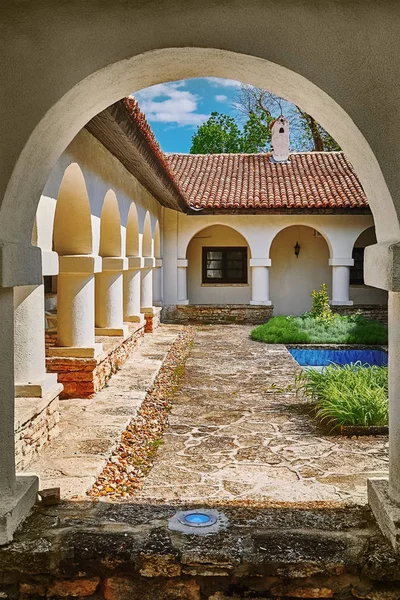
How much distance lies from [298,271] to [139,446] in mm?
14262

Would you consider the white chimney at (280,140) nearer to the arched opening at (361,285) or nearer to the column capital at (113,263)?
the arched opening at (361,285)

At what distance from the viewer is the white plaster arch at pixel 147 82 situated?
3100mm

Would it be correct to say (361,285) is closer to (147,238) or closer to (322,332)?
(322,332)

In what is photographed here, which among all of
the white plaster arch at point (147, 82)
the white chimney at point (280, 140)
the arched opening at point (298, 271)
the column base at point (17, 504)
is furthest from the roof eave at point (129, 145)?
the white chimney at point (280, 140)

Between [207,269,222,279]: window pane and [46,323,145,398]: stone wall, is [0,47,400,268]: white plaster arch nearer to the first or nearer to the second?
[46,323,145,398]: stone wall

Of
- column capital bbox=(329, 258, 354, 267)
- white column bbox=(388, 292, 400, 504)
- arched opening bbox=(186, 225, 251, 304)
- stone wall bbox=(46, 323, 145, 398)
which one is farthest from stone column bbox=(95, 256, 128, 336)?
arched opening bbox=(186, 225, 251, 304)

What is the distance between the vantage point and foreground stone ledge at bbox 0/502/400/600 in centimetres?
291

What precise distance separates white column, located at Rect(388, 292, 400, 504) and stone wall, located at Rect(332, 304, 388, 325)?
46.2 ft

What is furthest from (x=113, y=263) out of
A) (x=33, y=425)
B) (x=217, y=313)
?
(x=217, y=313)

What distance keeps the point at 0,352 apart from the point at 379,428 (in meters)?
4.70

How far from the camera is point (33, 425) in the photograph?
525 cm

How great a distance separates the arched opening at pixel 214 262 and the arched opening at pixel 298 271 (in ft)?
3.41

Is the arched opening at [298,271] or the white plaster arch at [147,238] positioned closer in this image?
the white plaster arch at [147,238]

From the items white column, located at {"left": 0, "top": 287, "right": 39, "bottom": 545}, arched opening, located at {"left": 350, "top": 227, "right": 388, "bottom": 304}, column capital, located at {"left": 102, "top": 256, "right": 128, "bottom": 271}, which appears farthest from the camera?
arched opening, located at {"left": 350, "top": 227, "right": 388, "bottom": 304}
